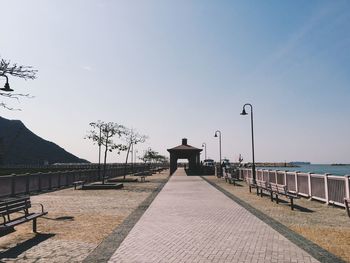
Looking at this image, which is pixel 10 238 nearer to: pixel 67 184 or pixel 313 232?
pixel 313 232

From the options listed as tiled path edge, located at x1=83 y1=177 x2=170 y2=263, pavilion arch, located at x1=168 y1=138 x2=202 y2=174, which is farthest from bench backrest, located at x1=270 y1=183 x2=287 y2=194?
pavilion arch, located at x1=168 y1=138 x2=202 y2=174

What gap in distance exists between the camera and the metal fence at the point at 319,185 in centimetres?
1307

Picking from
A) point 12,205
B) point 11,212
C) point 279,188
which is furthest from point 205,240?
point 279,188

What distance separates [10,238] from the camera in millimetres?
8281

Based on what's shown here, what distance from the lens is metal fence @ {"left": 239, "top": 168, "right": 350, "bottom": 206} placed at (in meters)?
13.1

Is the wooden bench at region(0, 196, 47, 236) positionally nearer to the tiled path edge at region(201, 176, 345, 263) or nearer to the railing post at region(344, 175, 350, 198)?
the tiled path edge at region(201, 176, 345, 263)

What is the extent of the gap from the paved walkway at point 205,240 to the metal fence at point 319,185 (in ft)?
13.2

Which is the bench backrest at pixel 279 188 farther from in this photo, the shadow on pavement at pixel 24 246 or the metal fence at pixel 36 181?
the metal fence at pixel 36 181

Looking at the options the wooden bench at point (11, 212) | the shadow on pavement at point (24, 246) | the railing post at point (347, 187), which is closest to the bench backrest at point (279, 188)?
the railing post at point (347, 187)

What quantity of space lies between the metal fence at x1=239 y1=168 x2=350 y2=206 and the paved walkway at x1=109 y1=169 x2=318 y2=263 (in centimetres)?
402

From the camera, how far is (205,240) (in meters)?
7.89

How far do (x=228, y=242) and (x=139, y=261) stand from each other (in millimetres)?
2293

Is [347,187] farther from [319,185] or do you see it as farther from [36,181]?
[36,181]

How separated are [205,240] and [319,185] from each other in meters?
9.17
